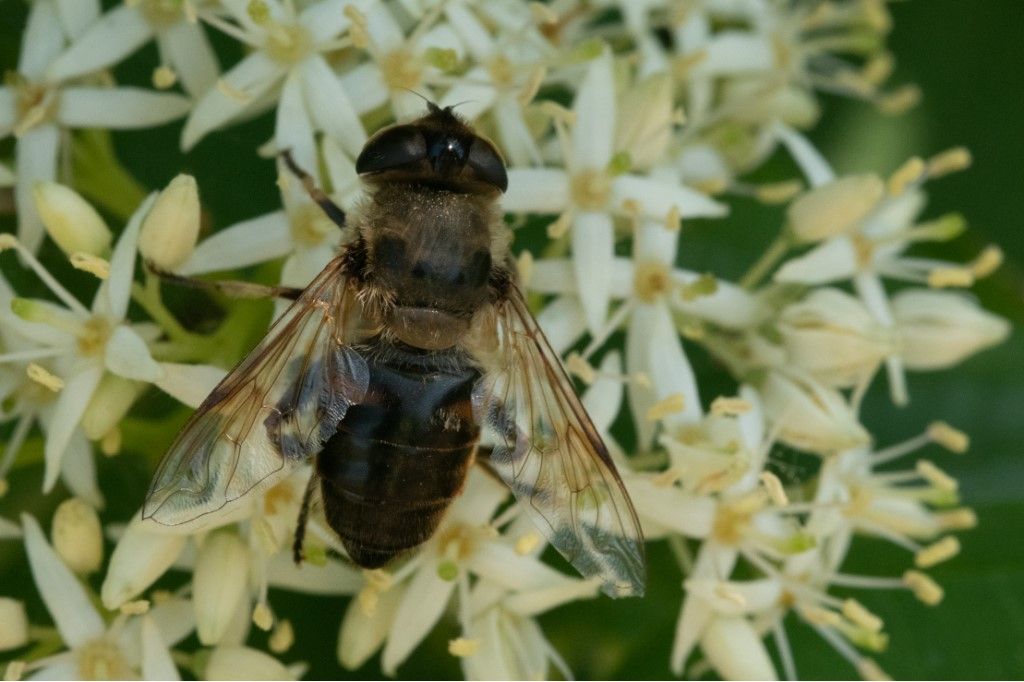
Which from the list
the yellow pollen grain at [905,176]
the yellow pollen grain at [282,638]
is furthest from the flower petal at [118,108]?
the yellow pollen grain at [905,176]

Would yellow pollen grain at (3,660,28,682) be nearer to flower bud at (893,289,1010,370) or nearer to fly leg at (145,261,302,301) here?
fly leg at (145,261,302,301)

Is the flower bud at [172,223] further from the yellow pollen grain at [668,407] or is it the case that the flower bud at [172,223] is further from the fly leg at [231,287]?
the yellow pollen grain at [668,407]

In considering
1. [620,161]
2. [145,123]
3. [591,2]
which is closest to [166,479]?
[145,123]

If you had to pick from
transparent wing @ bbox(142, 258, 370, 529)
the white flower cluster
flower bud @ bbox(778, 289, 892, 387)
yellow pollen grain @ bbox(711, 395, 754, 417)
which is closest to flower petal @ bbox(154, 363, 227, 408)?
the white flower cluster

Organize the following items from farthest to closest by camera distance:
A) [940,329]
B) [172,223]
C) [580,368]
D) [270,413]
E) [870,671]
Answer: [940,329] < [870,671] < [580,368] < [172,223] < [270,413]

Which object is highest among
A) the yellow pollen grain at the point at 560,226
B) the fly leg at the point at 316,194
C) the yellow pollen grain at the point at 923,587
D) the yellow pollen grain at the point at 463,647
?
the fly leg at the point at 316,194

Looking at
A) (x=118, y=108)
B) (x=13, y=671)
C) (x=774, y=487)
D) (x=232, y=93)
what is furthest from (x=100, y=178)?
(x=774, y=487)

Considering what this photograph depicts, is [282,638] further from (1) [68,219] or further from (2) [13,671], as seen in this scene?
(1) [68,219]
